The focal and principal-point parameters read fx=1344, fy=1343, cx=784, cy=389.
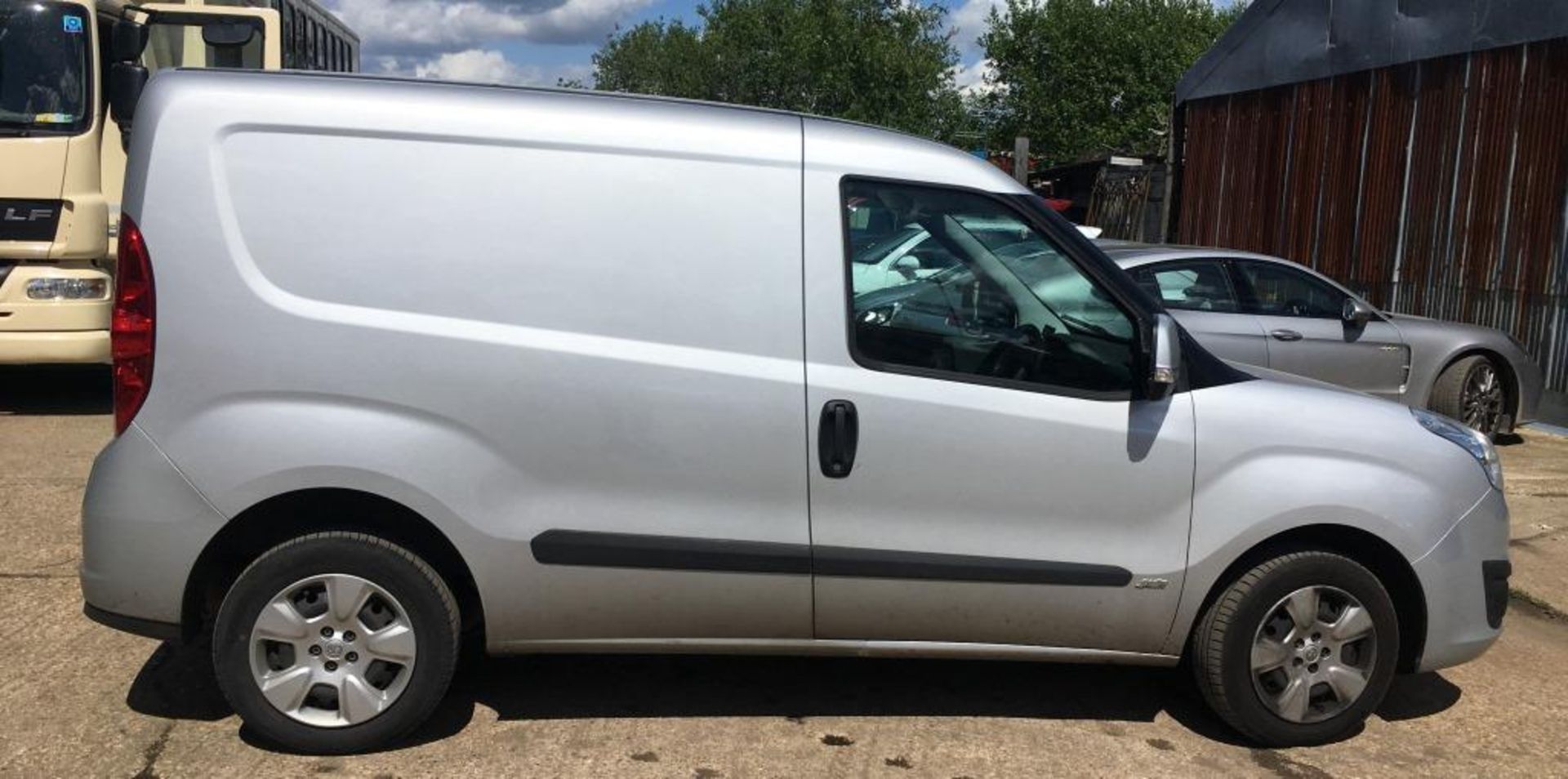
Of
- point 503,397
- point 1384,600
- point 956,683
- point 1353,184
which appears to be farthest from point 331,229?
point 1353,184

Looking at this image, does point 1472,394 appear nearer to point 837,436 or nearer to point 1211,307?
point 1211,307

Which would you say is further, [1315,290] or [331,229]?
[1315,290]

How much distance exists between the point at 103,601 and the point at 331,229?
124 cm

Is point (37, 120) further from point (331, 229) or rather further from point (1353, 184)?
point (1353, 184)

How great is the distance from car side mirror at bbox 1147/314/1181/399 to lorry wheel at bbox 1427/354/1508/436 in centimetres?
611

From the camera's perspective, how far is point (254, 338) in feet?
12.0

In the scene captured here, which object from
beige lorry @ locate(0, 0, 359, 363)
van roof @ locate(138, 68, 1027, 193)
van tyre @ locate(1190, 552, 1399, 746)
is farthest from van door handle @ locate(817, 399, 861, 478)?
beige lorry @ locate(0, 0, 359, 363)

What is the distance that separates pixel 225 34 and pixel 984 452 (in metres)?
8.25

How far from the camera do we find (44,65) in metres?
8.92

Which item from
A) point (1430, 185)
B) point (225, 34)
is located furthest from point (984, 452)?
point (1430, 185)

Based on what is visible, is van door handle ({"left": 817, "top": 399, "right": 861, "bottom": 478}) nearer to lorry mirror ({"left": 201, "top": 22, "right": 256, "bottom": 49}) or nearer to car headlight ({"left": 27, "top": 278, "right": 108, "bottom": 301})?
car headlight ({"left": 27, "top": 278, "right": 108, "bottom": 301})

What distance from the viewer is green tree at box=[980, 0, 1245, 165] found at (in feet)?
156

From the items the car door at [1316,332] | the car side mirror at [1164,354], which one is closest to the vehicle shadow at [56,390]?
the car door at [1316,332]

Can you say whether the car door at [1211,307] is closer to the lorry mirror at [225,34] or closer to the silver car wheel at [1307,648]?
the silver car wheel at [1307,648]
